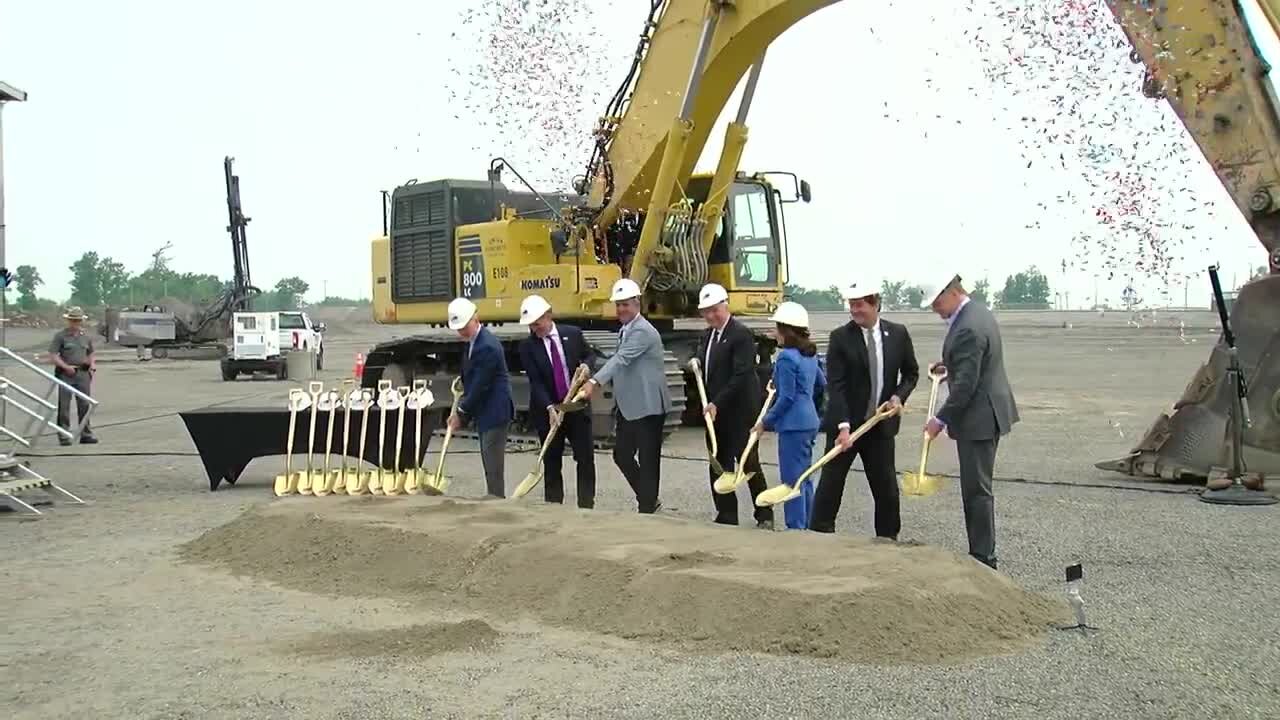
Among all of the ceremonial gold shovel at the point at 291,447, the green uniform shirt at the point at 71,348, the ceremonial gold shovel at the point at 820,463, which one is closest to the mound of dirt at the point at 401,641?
the ceremonial gold shovel at the point at 820,463

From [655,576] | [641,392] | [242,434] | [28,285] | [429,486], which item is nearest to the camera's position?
[655,576]

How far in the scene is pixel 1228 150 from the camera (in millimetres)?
11086

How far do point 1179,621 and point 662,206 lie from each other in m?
9.64

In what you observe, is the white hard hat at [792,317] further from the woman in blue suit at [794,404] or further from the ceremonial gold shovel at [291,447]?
Answer: the ceremonial gold shovel at [291,447]

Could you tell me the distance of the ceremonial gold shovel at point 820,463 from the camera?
27.0 ft

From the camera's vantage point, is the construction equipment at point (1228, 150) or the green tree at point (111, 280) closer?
the construction equipment at point (1228, 150)

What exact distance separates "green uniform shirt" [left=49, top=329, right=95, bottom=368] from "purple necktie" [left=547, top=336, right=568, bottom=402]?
9288 millimetres

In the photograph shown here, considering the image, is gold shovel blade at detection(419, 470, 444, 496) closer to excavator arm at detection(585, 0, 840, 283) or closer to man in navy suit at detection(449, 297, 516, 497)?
man in navy suit at detection(449, 297, 516, 497)

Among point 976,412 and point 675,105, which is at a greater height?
point 675,105

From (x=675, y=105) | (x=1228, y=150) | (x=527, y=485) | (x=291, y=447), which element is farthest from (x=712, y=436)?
(x=675, y=105)

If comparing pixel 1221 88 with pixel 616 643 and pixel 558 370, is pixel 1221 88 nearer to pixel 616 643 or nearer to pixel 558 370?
pixel 558 370

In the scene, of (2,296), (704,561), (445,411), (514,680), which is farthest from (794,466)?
(445,411)

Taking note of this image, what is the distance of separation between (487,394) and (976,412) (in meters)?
4.04

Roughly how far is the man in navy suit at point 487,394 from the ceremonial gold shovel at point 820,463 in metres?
2.41
